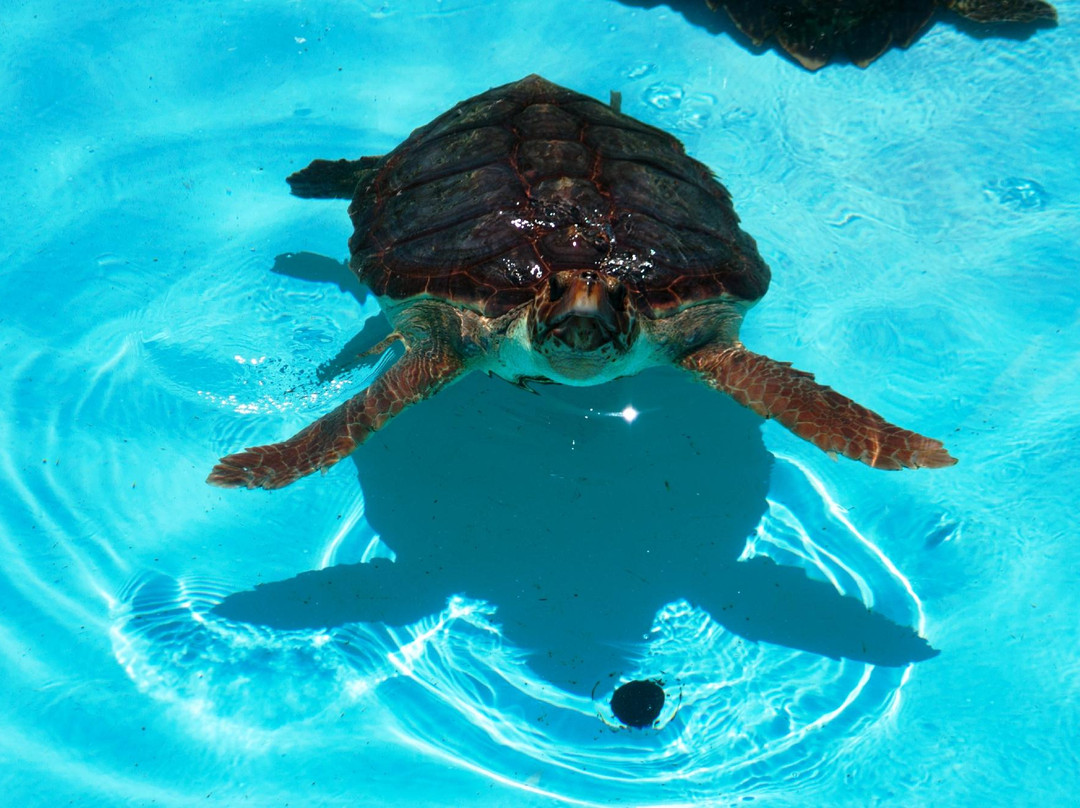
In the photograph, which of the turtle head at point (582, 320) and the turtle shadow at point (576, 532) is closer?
the turtle head at point (582, 320)

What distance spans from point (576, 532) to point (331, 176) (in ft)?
8.37

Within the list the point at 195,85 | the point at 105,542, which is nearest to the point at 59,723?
the point at 105,542

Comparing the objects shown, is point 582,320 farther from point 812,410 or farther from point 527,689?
point 527,689

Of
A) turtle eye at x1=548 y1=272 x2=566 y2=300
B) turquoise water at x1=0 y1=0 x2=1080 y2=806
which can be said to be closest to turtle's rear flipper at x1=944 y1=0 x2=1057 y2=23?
turquoise water at x1=0 y1=0 x2=1080 y2=806

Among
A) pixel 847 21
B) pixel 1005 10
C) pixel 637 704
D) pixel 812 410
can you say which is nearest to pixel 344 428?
pixel 637 704

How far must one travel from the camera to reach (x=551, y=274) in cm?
367

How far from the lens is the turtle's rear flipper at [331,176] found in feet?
16.3

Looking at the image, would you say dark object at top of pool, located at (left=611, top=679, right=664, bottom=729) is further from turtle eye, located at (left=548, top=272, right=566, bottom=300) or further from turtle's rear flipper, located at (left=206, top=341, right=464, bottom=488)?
turtle eye, located at (left=548, top=272, right=566, bottom=300)

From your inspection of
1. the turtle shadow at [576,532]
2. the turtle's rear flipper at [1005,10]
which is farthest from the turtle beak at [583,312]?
the turtle's rear flipper at [1005,10]

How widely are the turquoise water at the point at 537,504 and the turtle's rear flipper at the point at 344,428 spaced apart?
52cm

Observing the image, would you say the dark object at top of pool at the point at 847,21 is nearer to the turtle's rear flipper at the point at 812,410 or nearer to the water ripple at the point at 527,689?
the turtle's rear flipper at the point at 812,410

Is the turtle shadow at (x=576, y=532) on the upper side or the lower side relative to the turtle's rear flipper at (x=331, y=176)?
lower

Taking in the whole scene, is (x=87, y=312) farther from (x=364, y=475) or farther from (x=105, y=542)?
(x=364, y=475)

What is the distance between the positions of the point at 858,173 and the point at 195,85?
4.67 m
